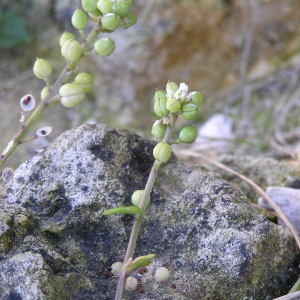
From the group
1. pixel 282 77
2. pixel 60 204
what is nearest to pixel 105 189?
pixel 60 204

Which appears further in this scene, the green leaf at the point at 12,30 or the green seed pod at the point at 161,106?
the green leaf at the point at 12,30

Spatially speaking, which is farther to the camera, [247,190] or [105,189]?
[247,190]

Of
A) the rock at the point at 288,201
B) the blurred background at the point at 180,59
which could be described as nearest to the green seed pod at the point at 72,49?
the rock at the point at 288,201

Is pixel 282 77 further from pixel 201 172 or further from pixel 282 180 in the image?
pixel 201 172

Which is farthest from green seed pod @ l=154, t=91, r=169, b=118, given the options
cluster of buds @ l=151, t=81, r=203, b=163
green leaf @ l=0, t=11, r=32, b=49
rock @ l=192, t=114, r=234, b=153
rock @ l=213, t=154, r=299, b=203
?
green leaf @ l=0, t=11, r=32, b=49

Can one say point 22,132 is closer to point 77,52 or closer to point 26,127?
point 26,127

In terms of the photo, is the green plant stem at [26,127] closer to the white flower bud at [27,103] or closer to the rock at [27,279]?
the white flower bud at [27,103]

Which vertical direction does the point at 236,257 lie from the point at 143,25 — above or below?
above


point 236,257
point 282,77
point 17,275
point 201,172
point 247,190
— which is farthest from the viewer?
point 282,77
